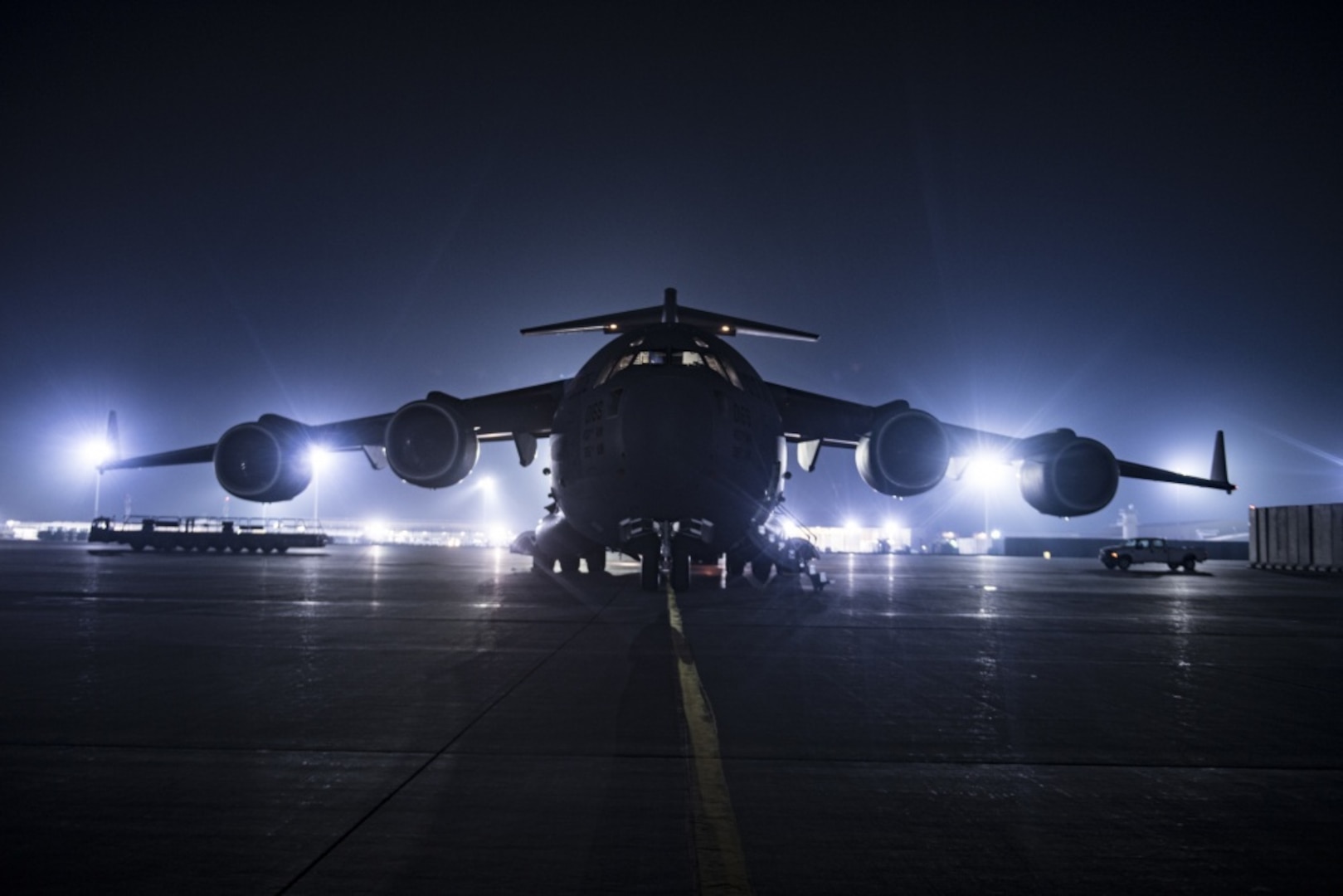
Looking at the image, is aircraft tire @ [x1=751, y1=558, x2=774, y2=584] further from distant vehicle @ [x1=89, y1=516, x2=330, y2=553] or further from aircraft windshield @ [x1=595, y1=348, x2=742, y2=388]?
distant vehicle @ [x1=89, y1=516, x2=330, y2=553]

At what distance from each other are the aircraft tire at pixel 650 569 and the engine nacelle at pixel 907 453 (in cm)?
529

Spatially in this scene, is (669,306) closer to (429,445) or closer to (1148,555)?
(429,445)

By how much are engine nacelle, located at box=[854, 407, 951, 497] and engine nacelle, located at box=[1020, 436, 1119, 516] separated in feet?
9.39

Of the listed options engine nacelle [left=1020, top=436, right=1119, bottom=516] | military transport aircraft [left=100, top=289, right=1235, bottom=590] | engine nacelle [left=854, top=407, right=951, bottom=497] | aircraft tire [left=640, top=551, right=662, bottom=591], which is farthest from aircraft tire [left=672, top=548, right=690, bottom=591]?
engine nacelle [left=1020, top=436, right=1119, bottom=516]

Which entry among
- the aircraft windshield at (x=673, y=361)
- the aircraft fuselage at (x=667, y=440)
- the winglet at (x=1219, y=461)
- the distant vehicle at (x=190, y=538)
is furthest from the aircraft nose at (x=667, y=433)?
the distant vehicle at (x=190, y=538)

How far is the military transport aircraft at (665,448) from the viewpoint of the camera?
1358cm

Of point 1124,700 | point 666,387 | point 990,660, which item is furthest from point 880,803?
point 666,387

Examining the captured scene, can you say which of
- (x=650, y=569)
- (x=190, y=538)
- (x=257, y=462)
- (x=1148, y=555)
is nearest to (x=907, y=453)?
(x=650, y=569)

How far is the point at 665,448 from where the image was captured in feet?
43.0

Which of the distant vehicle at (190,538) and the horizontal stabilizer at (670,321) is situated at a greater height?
the horizontal stabilizer at (670,321)

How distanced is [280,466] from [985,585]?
52.6ft

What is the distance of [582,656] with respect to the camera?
297 inches

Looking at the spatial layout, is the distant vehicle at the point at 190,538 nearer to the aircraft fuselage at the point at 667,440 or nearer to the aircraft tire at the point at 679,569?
the aircraft fuselage at the point at 667,440

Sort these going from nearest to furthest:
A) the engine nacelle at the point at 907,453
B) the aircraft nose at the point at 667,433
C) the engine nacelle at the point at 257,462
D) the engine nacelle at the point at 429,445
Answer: the aircraft nose at the point at 667,433 → the engine nacelle at the point at 429,445 → the engine nacelle at the point at 907,453 → the engine nacelle at the point at 257,462
